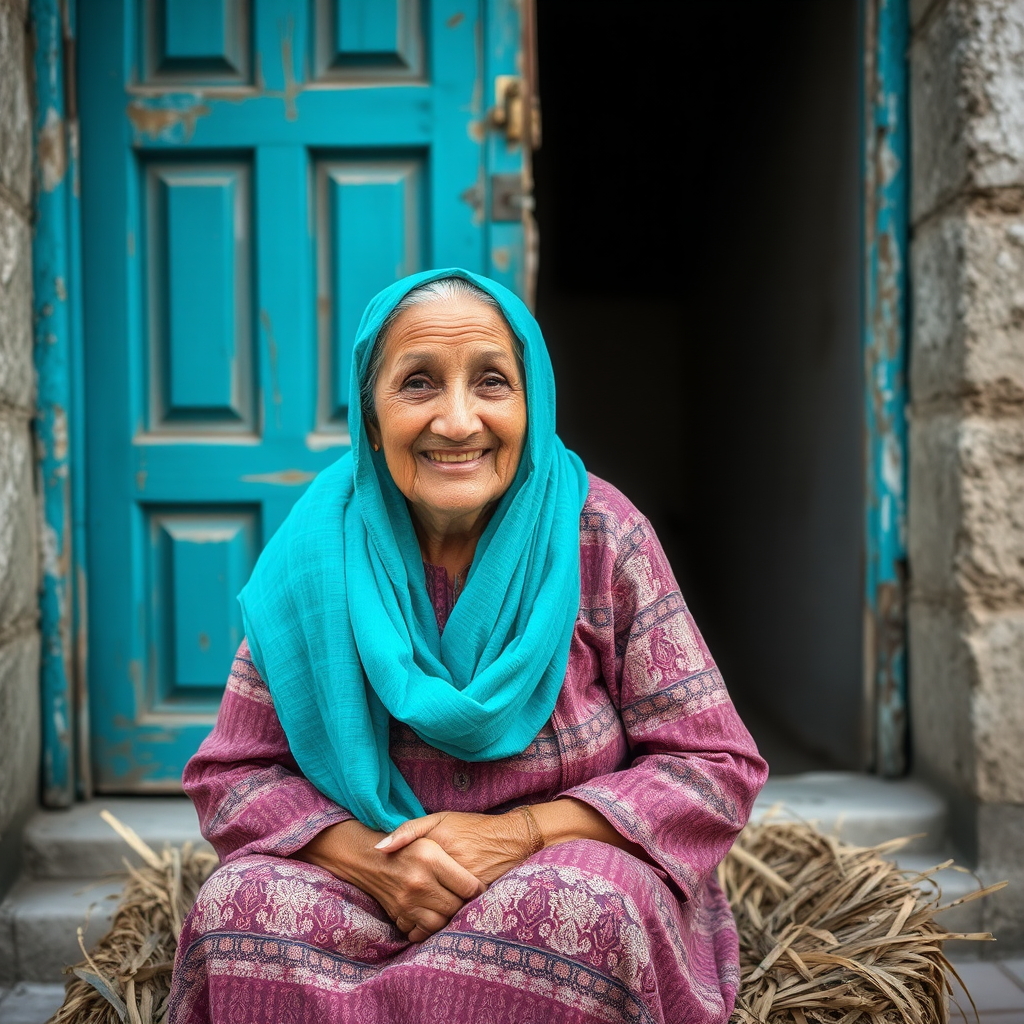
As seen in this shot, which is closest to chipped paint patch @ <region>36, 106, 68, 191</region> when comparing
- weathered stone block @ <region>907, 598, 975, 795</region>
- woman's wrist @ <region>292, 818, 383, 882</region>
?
woman's wrist @ <region>292, 818, 383, 882</region>

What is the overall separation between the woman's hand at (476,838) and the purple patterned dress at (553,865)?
0.28 feet

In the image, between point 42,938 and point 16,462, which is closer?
point 42,938

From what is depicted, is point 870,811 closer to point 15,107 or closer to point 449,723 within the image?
point 449,723

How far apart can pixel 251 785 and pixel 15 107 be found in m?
2.01

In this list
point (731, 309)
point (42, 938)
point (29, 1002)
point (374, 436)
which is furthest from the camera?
point (731, 309)

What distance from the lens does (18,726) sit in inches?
96.6

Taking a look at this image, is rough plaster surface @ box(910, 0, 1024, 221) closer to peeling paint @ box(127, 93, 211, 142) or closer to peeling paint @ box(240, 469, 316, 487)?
peeling paint @ box(240, 469, 316, 487)

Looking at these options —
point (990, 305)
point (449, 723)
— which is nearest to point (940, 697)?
point (990, 305)

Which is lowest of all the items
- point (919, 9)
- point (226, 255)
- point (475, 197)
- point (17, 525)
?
point (17, 525)

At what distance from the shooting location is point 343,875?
5.08 ft

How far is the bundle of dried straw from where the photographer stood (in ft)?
Answer: 5.59

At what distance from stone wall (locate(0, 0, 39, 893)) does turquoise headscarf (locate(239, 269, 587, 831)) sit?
3.58 feet

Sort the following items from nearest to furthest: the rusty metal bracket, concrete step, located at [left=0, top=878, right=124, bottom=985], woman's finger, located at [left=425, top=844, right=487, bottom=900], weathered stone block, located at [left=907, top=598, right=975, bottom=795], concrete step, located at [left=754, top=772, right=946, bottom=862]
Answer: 1. woman's finger, located at [left=425, top=844, right=487, bottom=900]
2. concrete step, located at [left=0, top=878, right=124, bottom=985]
3. weathered stone block, located at [left=907, top=598, right=975, bottom=795]
4. concrete step, located at [left=754, top=772, right=946, bottom=862]
5. the rusty metal bracket

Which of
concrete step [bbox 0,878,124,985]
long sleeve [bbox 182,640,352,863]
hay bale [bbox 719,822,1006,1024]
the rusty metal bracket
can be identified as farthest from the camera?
the rusty metal bracket
